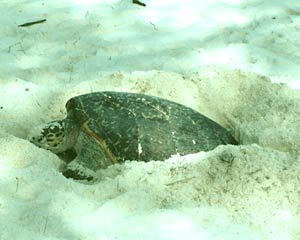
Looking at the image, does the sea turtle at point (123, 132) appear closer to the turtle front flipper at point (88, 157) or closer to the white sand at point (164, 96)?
the turtle front flipper at point (88, 157)

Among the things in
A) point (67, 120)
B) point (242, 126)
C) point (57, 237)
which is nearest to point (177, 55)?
point (242, 126)

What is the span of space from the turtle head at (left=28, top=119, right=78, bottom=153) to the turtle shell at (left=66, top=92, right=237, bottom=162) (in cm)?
8

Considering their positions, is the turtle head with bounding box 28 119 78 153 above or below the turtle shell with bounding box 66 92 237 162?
below

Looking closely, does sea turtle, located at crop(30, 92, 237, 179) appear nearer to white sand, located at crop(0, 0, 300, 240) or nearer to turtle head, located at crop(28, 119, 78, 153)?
turtle head, located at crop(28, 119, 78, 153)

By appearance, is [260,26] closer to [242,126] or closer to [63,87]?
[242,126]

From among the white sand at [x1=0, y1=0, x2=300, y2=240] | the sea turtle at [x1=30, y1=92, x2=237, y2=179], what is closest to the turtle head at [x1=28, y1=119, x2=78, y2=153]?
the sea turtle at [x1=30, y1=92, x2=237, y2=179]

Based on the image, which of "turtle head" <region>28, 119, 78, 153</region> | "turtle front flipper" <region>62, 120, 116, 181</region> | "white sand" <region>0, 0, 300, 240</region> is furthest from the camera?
"turtle head" <region>28, 119, 78, 153</region>

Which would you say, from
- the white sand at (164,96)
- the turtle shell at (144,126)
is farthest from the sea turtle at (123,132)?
the white sand at (164,96)

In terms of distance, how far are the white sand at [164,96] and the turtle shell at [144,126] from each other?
0.15m

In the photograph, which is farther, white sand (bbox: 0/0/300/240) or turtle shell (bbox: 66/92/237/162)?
turtle shell (bbox: 66/92/237/162)

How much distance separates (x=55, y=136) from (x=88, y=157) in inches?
10.9

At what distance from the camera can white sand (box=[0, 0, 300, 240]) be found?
2.31m

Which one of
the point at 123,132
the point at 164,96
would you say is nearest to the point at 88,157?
the point at 123,132

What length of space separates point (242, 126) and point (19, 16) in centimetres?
255
